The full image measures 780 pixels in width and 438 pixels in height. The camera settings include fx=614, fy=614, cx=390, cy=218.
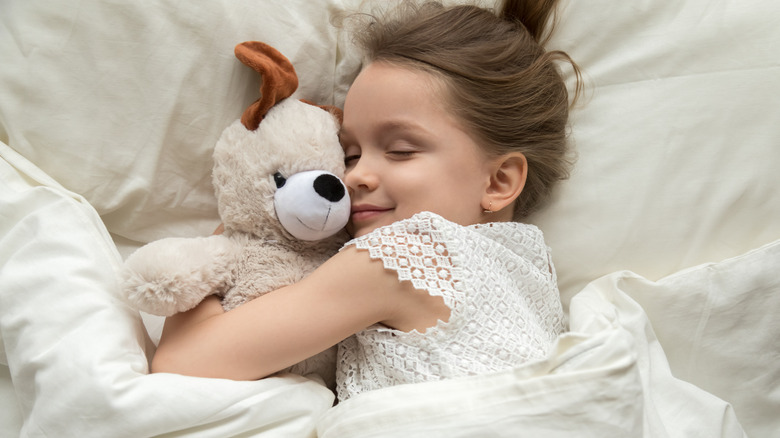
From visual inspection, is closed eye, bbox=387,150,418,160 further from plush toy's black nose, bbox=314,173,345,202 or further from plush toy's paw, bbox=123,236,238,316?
plush toy's paw, bbox=123,236,238,316

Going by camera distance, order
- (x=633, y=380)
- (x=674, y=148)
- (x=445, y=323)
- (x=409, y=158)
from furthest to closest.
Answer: (x=674, y=148) < (x=409, y=158) < (x=445, y=323) < (x=633, y=380)

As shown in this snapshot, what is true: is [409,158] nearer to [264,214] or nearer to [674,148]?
[264,214]

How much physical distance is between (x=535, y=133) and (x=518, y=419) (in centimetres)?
50

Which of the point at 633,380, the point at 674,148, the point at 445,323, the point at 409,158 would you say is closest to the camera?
the point at 633,380

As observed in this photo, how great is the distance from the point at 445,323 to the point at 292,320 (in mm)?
202

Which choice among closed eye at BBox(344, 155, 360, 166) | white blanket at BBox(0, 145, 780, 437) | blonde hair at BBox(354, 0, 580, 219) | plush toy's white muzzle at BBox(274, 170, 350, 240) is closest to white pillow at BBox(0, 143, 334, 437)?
white blanket at BBox(0, 145, 780, 437)

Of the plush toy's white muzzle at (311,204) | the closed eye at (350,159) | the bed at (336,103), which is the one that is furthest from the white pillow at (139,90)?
the plush toy's white muzzle at (311,204)

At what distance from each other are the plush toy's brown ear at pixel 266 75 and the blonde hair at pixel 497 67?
0.51ft

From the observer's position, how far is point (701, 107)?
3.42 ft

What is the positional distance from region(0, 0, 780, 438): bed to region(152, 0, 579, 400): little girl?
0.06m

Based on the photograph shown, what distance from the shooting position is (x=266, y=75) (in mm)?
927

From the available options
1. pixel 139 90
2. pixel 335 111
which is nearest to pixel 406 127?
pixel 335 111

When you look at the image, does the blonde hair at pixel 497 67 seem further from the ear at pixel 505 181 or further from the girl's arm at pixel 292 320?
the girl's arm at pixel 292 320

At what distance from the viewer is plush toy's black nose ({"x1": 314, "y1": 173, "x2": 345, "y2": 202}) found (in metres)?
0.84
